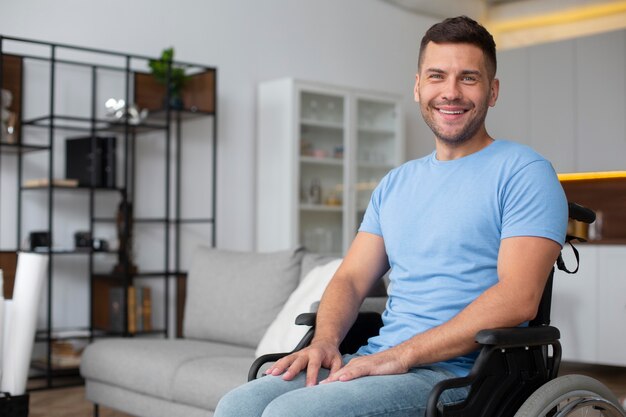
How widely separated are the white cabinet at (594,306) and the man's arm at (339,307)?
3.54 meters

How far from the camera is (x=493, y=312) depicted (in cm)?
178

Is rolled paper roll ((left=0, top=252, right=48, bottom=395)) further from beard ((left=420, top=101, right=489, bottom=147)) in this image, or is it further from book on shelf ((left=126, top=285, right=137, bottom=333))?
beard ((left=420, top=101, right=489, bottom=147))

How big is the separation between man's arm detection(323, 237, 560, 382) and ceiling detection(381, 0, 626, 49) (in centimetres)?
573

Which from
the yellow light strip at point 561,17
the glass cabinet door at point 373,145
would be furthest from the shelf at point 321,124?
the yellow light strip at point 561,17

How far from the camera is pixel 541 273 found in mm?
1787

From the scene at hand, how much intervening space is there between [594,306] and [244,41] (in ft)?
9.71

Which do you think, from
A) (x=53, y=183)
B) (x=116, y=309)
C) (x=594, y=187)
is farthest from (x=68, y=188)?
(x=594, y=187)

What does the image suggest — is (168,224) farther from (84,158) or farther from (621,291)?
(621,291)

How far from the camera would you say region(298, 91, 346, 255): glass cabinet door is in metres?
6.17

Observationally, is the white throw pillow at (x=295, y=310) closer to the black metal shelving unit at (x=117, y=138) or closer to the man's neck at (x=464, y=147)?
the man's neck at (x=464, y=147)

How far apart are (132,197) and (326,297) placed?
359cm

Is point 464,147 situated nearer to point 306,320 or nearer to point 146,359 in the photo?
point 306,320

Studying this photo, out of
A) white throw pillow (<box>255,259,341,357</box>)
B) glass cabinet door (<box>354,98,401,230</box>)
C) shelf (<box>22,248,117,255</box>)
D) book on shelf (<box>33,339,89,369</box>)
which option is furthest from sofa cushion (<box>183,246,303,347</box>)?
glass cabinet door (<box>354,98,401,230</box>)

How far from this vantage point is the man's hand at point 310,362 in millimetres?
1877
